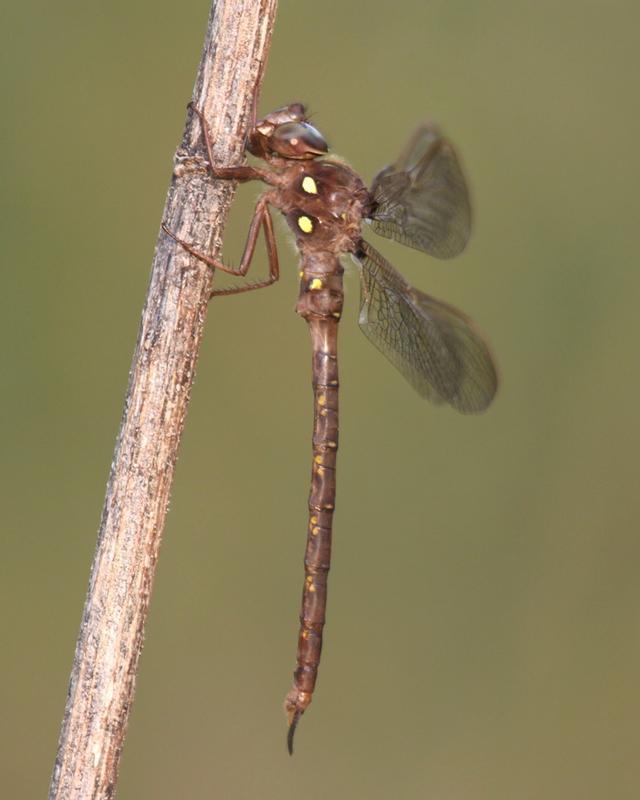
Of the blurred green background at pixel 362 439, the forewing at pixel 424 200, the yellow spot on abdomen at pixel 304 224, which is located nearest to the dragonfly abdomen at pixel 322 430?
the yellow spot on abdomen at pixel 304 224

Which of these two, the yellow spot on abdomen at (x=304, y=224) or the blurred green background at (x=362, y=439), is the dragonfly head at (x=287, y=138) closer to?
the yellow spot on abdomen at (x=304, y=224)

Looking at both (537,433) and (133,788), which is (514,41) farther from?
(133,788)

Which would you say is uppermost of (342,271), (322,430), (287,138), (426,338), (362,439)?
(287,138)

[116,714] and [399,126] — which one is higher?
[399,126]

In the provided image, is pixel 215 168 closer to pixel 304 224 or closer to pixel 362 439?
pixel 304 224

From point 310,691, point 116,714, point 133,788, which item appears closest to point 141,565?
point 116,714

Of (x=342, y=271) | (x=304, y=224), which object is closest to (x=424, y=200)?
(x=342, y=271)

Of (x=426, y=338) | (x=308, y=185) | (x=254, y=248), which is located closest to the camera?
(x=254, y=248)

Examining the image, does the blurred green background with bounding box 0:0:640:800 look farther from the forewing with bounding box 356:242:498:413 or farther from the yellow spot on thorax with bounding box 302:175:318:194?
the yellow spot on thorax with bounding box 302:175:318:194
